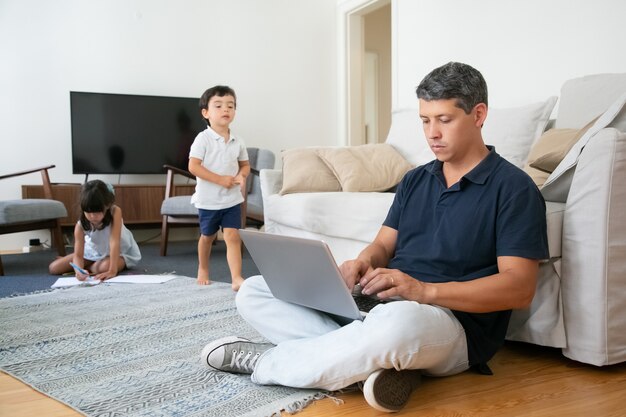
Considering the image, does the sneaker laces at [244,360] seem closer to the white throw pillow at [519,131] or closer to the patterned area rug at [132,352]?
the patterned area rug at [132,352]

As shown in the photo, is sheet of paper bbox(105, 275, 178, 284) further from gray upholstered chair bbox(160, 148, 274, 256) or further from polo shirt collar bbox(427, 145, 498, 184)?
polo shirt collar bbox(427, 145, 498, 184)

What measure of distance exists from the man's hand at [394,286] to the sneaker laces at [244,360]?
36 cm

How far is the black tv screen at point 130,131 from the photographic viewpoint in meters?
4.55

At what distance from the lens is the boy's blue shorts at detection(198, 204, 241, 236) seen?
2.77 metres

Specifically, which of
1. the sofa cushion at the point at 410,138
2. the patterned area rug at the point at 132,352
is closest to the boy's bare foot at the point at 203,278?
the patterned area rug at the point at 132,352

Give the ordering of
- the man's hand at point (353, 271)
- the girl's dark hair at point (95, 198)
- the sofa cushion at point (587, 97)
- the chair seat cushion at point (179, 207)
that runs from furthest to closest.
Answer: the chair seat cushion at point (179, 207) → the girl's dark hair at point (95, 198) → the sofa cushion at point (587, 97) → the man's hand at point (353, 271)

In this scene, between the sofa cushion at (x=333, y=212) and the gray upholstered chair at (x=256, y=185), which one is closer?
the sofa cushion at (x=333, y=212)

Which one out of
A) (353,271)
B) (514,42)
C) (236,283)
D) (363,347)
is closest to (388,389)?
(363,347)

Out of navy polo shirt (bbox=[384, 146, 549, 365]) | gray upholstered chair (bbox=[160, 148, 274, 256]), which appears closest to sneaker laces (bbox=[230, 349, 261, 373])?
navy polo shirt (bbox=[384, 146, 549, 365])

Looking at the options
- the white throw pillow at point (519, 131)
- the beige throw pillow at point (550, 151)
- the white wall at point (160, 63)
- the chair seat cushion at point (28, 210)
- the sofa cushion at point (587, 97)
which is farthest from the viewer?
the white wall at point (160, 63)

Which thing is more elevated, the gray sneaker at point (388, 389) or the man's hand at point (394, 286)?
the man's hand at point (394, 286)

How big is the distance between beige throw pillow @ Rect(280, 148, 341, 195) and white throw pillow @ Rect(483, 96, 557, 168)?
79 cm

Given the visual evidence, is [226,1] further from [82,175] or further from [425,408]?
[425,408]

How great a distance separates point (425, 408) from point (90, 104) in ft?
13.4
